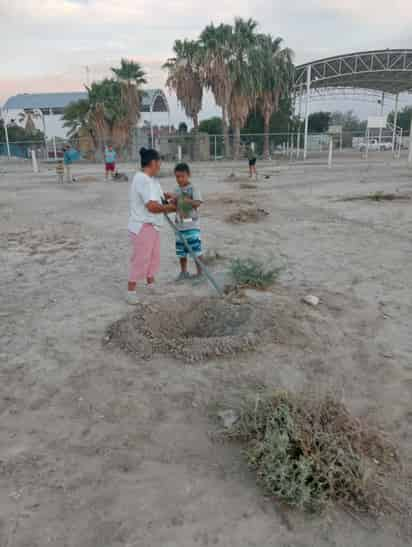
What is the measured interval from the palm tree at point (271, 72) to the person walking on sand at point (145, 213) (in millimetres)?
30567

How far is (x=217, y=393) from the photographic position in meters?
Result: 2.84

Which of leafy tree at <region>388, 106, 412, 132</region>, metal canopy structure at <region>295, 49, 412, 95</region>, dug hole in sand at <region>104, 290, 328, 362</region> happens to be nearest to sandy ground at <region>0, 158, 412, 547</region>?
dug hole in sand at <region>104, 290, 328, 362</region>

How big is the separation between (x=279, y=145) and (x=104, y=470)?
46199 mm

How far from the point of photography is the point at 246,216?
920 centimetres

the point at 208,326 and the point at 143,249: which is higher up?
the point at 143,249

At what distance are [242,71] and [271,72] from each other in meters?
2.77

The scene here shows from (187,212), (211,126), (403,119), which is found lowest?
(187,212)

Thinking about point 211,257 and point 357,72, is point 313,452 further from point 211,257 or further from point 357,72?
point 357,72

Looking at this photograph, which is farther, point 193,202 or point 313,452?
point 193,202

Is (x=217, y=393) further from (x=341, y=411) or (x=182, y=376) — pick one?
(x=341, y=411)

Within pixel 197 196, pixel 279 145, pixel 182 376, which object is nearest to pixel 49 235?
pixel 197 196

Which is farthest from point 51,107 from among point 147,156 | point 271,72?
point 147,156

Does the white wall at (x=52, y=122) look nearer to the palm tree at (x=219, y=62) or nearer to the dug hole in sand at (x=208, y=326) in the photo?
the palm tree at (x=219, y=62)

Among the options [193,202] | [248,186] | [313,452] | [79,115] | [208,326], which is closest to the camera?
[313,452]
